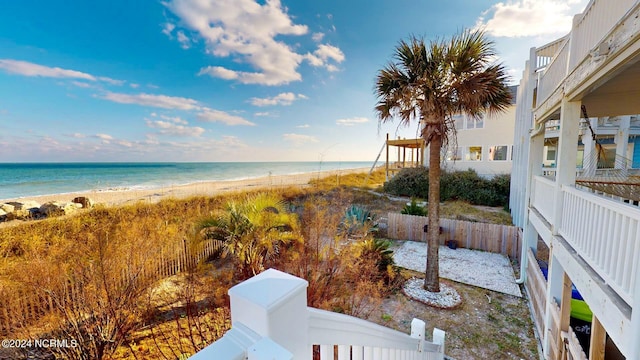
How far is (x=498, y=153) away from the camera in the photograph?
51.4ft

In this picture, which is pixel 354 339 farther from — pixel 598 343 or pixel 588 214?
pixel 598 343

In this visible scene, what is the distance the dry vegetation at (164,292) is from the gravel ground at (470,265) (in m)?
0.49

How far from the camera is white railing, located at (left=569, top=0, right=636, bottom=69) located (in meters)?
2.43

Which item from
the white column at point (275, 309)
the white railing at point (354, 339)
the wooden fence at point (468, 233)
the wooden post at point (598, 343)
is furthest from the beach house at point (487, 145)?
the white column at point (275, 309)

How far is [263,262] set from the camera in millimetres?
5633

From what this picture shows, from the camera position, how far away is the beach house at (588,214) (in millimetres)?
1979

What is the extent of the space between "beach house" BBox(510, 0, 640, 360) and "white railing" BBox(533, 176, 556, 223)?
0.02m

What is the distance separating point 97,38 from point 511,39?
14.8m

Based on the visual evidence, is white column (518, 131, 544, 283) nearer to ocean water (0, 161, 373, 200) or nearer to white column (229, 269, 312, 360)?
ocean water (0, 161, 373, 200)

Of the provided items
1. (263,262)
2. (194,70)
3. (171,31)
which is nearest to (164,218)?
(263,262)

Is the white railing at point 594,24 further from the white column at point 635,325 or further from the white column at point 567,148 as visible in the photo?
the white column at point 635,325

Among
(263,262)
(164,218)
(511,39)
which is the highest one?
(511,39)

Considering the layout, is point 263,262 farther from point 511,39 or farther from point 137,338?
point 511,39

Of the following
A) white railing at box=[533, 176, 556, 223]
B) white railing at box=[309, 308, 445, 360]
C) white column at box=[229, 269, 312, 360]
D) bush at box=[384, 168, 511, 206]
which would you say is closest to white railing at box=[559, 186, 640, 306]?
white railing at box=[533, 176, 556, 223]
